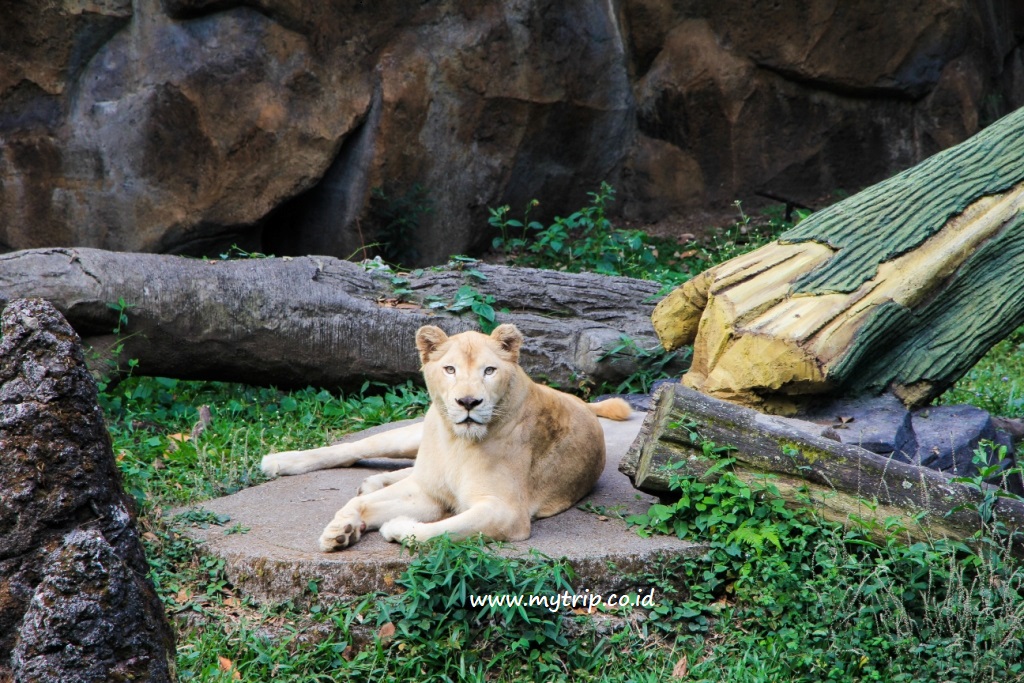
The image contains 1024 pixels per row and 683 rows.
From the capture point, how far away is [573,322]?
8.38m

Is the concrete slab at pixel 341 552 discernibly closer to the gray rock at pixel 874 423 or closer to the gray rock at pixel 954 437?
the gray rock at pixel 874 423

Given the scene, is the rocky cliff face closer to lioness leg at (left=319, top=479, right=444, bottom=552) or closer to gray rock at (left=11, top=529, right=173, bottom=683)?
lioness leg at (left=319, top=479, right=444, bottom=552)

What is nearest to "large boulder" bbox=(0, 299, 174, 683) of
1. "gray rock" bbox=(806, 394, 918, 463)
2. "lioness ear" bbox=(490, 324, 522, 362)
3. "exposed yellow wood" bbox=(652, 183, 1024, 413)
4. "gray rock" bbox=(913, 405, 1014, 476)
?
"lioness ear" bbox=(490, 324, 522, 362)

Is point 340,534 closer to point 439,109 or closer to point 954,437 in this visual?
point 954,437

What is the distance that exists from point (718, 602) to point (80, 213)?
722 cm

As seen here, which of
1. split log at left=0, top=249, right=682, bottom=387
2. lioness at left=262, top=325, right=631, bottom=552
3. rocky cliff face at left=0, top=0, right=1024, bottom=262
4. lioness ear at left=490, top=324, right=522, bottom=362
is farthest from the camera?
rocky cliff face at left=0, top=0, right=1024, bottom=262

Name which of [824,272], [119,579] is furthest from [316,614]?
[824,272]

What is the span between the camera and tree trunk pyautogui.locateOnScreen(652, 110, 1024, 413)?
635cm

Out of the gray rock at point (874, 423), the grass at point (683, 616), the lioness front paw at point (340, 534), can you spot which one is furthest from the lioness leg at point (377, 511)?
the gray rock at point (874, 423)

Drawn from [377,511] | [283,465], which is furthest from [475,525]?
[283,465]

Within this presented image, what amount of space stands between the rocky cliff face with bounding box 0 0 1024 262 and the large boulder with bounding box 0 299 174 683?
257 inches

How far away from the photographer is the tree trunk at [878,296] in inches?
250

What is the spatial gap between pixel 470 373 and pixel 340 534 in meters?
0.96

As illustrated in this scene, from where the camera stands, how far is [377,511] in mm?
5359
